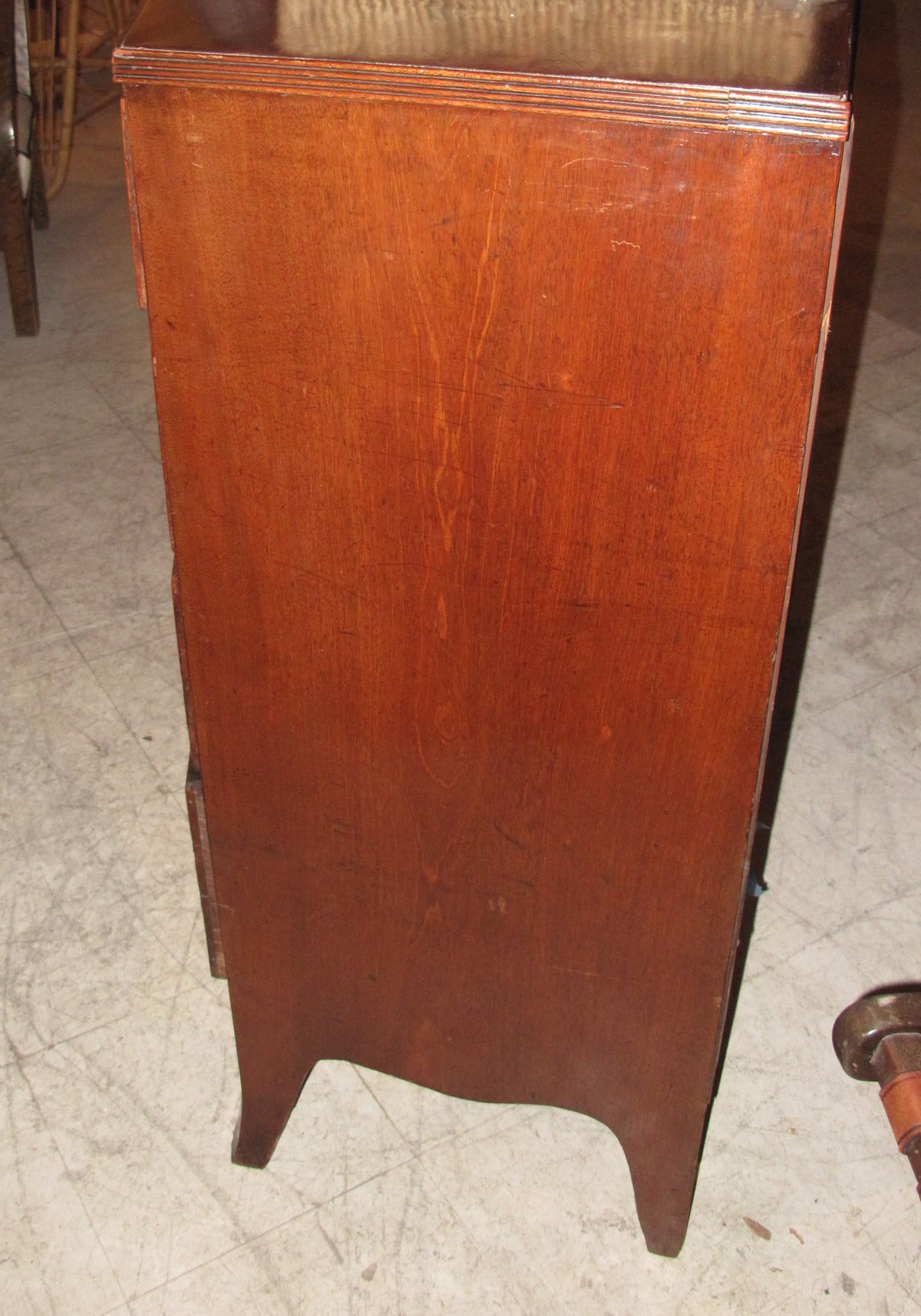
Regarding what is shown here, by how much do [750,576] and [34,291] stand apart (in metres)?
2.84

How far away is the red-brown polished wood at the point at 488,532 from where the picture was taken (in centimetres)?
89

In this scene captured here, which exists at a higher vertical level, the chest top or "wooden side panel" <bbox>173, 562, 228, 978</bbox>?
the chest top

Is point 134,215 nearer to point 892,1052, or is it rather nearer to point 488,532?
point 488,532

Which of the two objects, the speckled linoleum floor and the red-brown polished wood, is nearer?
the red-brown polished wood

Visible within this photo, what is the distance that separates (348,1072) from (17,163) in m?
2.47

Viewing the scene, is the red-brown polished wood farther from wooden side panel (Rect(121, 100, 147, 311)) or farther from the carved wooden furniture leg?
the carved wooden furniture leg

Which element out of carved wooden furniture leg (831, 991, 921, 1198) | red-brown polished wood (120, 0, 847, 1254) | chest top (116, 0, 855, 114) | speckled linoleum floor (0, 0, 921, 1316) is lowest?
speckled linoleum floor (0, 0, 921, 1316)

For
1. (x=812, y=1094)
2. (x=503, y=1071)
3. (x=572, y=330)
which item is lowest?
(x=812, y=1094)

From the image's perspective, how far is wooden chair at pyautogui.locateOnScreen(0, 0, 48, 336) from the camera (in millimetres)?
3193

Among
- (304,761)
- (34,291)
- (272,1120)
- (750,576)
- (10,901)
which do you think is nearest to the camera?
(750,576)

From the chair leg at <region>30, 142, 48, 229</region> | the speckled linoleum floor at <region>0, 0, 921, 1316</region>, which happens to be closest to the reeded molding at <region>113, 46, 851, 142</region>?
the speckled linoleum floor at <region>0, 0, 921, 1316</region>

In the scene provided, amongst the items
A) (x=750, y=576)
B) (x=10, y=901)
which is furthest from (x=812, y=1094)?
(x=10, y=901)

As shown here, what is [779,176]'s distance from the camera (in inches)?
33.2

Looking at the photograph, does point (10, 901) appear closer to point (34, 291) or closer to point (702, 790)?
point (702, 790)
